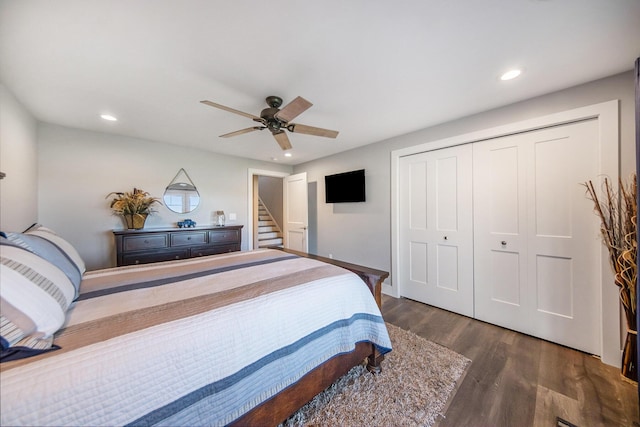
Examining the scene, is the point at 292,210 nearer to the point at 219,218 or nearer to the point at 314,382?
the point at 219,218

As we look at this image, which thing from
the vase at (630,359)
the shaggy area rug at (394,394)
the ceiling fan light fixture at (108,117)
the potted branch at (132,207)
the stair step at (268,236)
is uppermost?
the ceiling fan light fixture at (108,117)

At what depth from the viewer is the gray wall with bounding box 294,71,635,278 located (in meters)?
1.73

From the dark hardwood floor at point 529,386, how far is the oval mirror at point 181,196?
3629 millimetres

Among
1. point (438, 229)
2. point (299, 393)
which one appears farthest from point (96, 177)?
point (438, 229)

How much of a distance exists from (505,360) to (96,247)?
4.65 m

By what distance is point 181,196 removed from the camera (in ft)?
11.5

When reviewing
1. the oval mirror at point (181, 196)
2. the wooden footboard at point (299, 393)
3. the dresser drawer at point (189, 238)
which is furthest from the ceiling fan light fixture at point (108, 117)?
the wooden footboard at point (299, 393)

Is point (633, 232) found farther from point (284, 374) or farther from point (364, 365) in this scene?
point (284, 374)

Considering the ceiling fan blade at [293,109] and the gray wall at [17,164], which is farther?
the gray wall at [17,164]

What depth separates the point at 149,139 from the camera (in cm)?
320

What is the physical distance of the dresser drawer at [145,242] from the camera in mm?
2756

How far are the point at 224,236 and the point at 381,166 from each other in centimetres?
269

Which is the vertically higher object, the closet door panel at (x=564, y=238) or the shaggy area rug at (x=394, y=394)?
the closet door panel at (x=564, y=238)

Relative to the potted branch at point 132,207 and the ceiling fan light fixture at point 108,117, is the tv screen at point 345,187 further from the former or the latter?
the ceiling fan light fixture at point 108,117
